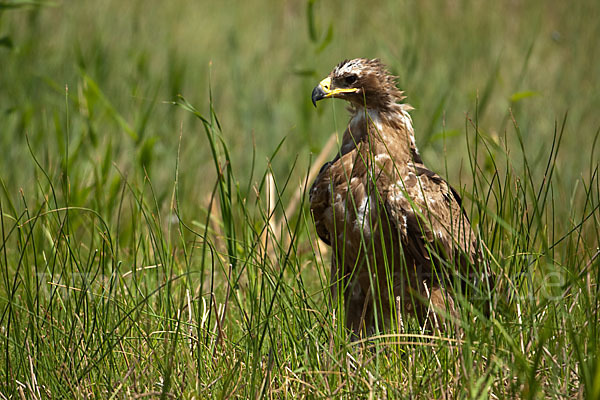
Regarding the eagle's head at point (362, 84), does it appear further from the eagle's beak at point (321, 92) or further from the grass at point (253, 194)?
the grass at point (253, 194)

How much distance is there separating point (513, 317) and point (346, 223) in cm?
93

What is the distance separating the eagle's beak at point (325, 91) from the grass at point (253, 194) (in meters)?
0.44

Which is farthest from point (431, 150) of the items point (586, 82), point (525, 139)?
point (586, 82)

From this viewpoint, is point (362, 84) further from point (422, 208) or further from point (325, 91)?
point (422, 208)

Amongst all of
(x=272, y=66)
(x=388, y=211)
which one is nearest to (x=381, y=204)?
(x=388, y=211)

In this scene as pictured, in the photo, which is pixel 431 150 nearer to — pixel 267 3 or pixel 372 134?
pixel 372 134

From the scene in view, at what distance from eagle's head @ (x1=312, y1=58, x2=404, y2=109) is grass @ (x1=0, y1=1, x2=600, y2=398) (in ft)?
1.53

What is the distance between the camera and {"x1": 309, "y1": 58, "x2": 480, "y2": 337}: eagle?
10.4 feet

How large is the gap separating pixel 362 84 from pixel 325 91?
0.61 ft

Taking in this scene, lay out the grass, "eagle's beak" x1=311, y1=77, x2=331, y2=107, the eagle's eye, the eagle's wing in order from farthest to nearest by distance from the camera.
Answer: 1. the eagle's eye
2. "eagle's beak" x1=311, y1=77, x2=331, y2=107
3. the eagle's wing
4. the grass

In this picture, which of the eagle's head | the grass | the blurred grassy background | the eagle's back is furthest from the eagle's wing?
the blurred grassy background

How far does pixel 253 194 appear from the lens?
19.8ft

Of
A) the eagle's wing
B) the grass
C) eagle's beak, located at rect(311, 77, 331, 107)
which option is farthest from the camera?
eagle's beak, located at rect(311, 77, 331, 107)

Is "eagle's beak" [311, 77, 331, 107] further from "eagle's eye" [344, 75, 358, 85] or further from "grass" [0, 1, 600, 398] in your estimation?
"grass" [0, 1, 600, 398]
